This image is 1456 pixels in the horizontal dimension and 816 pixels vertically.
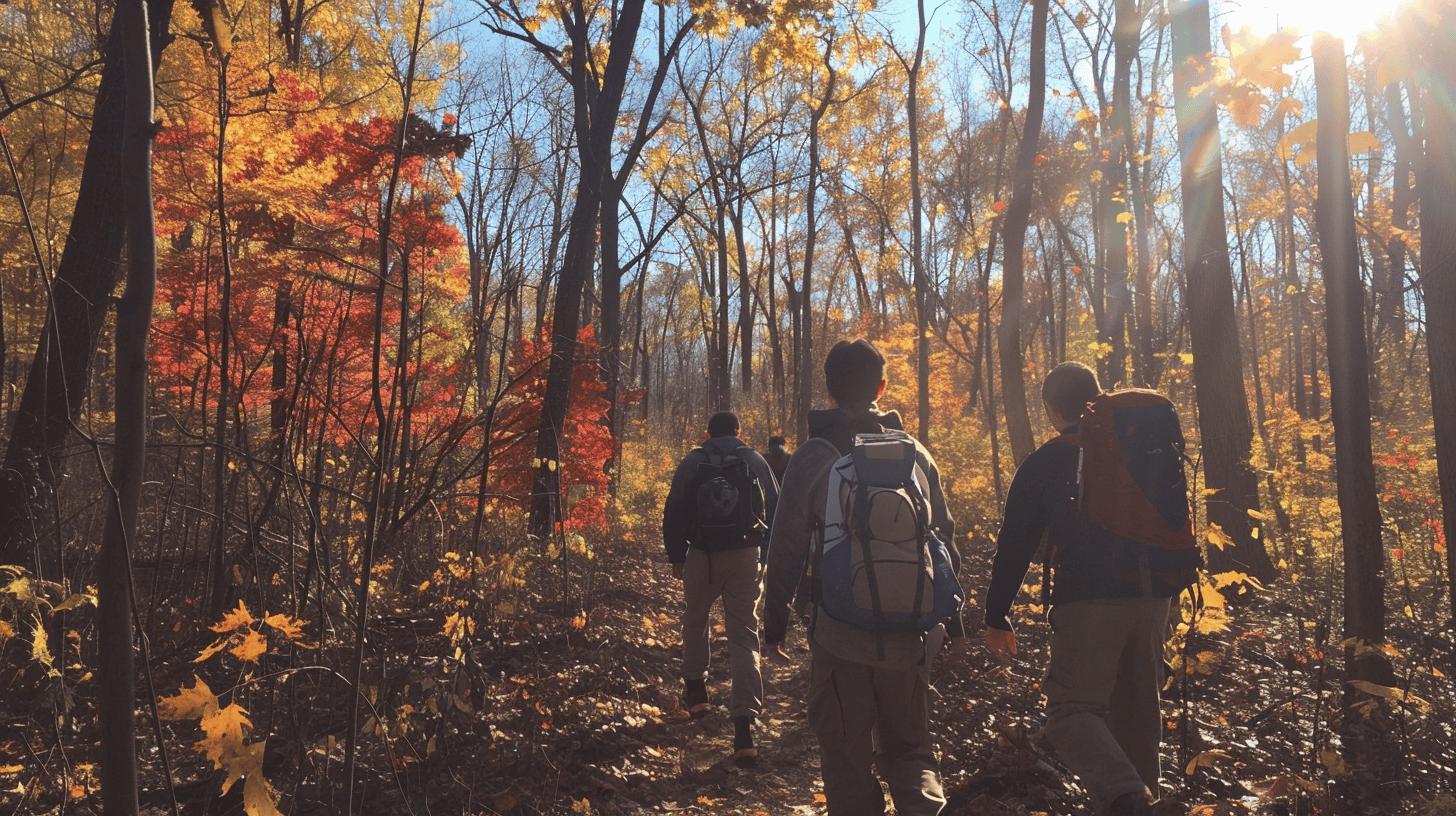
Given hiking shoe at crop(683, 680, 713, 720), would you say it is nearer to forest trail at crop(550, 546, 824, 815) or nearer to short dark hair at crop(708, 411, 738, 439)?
forest trail at crop(550, 546, 824, 815)

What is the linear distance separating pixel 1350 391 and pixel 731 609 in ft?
11.2

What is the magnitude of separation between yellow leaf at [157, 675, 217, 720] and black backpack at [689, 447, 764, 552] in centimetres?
316

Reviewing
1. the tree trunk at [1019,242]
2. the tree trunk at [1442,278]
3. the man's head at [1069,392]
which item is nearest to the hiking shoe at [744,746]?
the man's head at [1069,392]

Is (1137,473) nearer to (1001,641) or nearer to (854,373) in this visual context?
(1001,641)

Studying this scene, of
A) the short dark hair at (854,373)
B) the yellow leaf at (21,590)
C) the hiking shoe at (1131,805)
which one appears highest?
the short dark hair at (854,373)

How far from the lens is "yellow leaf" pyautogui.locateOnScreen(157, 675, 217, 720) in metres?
1.68

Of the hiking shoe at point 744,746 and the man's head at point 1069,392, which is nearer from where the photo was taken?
the man's head at point 1069,392

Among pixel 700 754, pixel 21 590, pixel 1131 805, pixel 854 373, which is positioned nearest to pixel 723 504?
pixel 700 754

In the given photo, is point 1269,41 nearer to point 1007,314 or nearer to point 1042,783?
point 1042,783

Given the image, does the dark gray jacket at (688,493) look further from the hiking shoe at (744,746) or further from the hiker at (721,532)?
the hiking shoe at (744,746)

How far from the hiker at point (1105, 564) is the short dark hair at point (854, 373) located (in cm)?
70

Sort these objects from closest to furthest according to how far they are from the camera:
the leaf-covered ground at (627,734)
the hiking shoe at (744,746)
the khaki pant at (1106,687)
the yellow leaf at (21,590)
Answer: the yellow leaf at (21,590)
the khaki pant at (1106,687)
the leaf-covered ground at (627,734)
the hiking shoe at (744,746)

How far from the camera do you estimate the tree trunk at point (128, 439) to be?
148cm

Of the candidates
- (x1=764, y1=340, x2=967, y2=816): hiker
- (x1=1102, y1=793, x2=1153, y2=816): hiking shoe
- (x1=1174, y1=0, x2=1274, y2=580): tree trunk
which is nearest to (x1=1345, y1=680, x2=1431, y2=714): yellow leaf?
(x1=1102, y1=793, x2=1153, y2=816): hiking shoe
